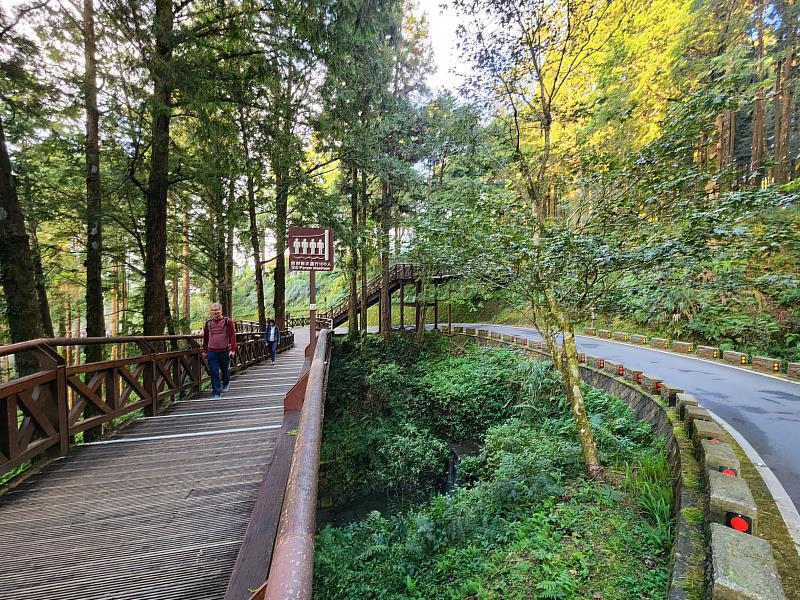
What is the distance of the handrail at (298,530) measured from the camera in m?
0.83

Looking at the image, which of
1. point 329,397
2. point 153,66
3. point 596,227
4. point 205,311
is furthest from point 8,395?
point 205,311

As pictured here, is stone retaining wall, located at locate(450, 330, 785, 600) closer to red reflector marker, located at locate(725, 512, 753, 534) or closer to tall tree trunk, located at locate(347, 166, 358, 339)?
red reflector marker, located at locate(725, 512, 753, 534)

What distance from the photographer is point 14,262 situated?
4703mm

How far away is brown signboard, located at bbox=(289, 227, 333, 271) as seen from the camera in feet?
20.5

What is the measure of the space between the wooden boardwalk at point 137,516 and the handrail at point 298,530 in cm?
120

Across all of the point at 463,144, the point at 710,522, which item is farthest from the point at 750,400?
the point at 463,144

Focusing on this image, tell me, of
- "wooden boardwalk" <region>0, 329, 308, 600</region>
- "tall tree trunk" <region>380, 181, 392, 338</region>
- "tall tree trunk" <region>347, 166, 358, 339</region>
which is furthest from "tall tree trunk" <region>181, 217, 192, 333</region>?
"wooden boardwalk" <region>0, 329, 308, 600</region>

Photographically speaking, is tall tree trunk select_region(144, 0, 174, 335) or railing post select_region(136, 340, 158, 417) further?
tall tree trunk select_region(144, 0, 174, 335)

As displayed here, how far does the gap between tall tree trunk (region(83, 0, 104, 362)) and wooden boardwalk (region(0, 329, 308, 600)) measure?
3.58m

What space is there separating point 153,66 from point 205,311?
106 ft

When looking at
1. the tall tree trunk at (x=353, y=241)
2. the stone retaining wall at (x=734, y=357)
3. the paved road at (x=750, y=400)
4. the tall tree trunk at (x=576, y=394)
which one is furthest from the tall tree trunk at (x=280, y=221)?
the stone retaining wall at (x=734, y=357)

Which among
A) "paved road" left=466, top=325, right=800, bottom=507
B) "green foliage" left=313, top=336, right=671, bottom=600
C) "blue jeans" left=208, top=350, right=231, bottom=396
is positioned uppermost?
"blue jeans" left=208, top=350, right=231, bottom=396

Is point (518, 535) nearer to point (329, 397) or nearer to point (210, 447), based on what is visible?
point (210, 447)

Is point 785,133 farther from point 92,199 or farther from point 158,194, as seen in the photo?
point 92,199
